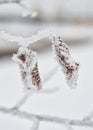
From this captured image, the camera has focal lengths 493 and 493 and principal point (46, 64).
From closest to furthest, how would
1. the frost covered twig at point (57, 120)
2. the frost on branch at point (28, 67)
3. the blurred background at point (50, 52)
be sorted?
the frost on branch at point (28, 67), the frost covered twig at point (57, 120), the blurred background at point (50, 52)

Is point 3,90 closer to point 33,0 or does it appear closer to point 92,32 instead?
point 33,0

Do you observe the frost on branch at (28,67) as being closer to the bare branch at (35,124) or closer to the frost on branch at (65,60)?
the frost on branch at (65,60)

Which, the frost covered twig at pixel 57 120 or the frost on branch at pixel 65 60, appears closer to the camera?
the frost on branch at pixel 65 60

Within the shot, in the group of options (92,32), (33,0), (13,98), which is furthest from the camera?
(92,32)

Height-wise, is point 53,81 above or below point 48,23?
below

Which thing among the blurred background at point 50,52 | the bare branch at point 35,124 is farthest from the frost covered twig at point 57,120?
the blurred background at point 50,52

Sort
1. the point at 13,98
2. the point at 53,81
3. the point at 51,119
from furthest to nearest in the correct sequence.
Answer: the point at 53,81, the point at 13,98, the point at 51,119

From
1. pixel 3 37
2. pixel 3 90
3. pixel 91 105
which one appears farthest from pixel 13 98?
pixel 3 37

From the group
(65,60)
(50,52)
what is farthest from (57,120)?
(50,52)
